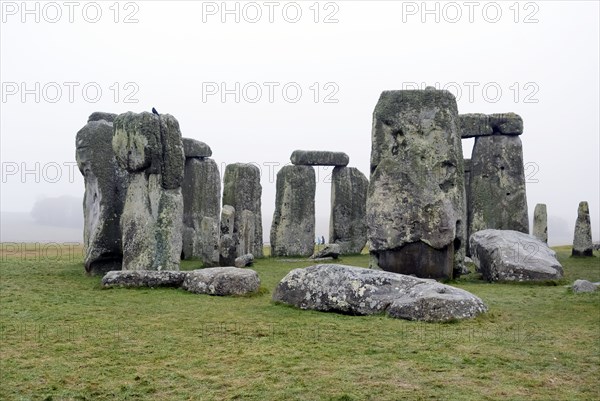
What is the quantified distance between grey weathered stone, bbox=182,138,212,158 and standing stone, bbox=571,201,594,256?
35.4 ft

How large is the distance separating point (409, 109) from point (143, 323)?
22.9 feet

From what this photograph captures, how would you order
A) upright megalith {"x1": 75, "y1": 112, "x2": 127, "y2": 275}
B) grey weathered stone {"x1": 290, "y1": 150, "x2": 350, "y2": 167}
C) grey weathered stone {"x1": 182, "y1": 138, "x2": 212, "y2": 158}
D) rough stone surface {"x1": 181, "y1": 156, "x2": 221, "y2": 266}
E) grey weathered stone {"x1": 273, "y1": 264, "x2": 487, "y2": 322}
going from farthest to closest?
grey weathered stone {"x1": 290, "y1": 150, "x2": 350, "y2": 167} → grey weathered stone {"x1": 182, "y1": 138, "x2": 212, "y2": 158} → rough stone surface {"x1": 181, "y1": 156, "x2": 221, "y2": 266} → upright megalith {"x1": 75, "y1": 112, "x2": 127, "y2": 275} → grey weathered stone {"x1": 273, "y1": 264, "x2": 487, "y2": 322}

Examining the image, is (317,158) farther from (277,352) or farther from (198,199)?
(277,352)

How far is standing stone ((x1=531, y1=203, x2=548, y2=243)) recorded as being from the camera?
20562 mm

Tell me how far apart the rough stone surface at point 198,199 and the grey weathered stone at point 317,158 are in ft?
12.4

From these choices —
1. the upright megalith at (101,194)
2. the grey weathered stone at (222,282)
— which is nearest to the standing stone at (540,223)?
the upright megalith at (101,194)

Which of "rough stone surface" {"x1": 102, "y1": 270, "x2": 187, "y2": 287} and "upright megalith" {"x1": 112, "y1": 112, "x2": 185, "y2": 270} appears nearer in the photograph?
"rough stone surface" {"x1": 102, "y1": 270, "x2": 187, "y2": 287}

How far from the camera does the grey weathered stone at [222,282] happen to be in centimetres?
1027

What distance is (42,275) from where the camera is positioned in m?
13.5

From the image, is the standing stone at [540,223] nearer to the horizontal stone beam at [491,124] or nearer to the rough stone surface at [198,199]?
the horizontal stone beam at [491,124]

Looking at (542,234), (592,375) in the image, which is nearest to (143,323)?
(592,375)

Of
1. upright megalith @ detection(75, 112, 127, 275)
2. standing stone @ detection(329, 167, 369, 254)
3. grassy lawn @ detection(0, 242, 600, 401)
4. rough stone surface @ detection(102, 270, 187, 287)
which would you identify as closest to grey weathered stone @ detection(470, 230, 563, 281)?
grassy lawn @ detection(0, 242, 600, 401)

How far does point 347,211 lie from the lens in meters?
23.5

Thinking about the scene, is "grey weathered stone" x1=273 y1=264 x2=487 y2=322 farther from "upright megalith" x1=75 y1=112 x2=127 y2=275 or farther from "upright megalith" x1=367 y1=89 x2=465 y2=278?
"upright megalith" x1=75 y1=112 x2=127 y2=275
